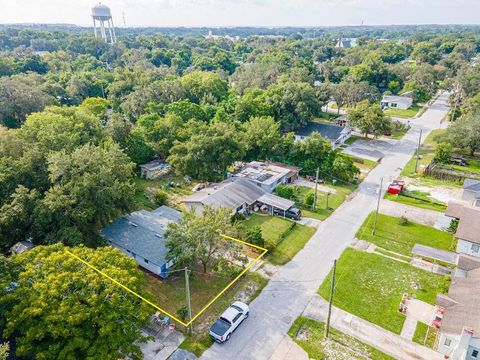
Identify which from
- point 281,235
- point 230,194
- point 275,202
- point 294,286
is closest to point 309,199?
point 275,202

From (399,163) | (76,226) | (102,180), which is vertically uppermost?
(102,180)

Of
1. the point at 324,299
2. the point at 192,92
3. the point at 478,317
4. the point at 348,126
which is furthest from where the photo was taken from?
the point at 192,92

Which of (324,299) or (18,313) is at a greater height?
(18,313)

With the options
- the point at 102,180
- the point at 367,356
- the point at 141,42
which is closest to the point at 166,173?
the point at 102,180

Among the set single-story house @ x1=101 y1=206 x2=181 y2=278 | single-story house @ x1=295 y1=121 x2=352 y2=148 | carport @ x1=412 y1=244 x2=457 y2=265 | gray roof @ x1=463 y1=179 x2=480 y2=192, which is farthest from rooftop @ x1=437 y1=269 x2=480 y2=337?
single-story house @ x1=295 y1=121 x2=352 y2=148

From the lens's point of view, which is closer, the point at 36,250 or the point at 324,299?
the point at 36,250

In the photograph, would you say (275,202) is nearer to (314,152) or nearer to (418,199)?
(314,152)

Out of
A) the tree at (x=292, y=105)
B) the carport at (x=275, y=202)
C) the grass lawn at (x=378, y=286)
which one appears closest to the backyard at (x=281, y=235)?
the carport at (x=275, y=202)

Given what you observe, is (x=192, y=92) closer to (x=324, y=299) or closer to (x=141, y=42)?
(x=324, y=299)
